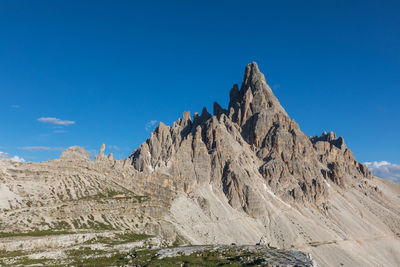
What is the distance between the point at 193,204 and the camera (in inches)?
6186

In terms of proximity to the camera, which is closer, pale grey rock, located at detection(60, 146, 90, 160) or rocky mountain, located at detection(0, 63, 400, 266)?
rocky mountain, located at detection(0, 63, 400, 266)

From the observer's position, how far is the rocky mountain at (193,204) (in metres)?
102

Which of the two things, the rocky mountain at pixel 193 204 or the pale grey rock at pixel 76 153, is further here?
the pale grey rock at pixel 76 153

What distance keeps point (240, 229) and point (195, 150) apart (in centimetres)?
5532

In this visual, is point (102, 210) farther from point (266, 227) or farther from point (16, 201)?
point (266, 227)

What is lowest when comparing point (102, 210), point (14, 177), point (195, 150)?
point (102, 210)

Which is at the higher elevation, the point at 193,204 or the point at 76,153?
the point at 76,153

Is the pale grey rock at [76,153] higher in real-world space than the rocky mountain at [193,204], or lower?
higher

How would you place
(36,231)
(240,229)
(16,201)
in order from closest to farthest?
(36,231) < (16,201) < (240,229)

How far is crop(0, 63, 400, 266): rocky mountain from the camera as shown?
102188 mm

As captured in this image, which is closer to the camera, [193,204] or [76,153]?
[193,204]

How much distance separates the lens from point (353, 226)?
178m

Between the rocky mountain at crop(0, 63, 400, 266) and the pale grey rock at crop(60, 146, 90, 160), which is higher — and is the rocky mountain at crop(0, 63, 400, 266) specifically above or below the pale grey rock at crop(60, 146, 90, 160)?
below

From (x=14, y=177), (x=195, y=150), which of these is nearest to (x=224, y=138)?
(x=195, y=150)
